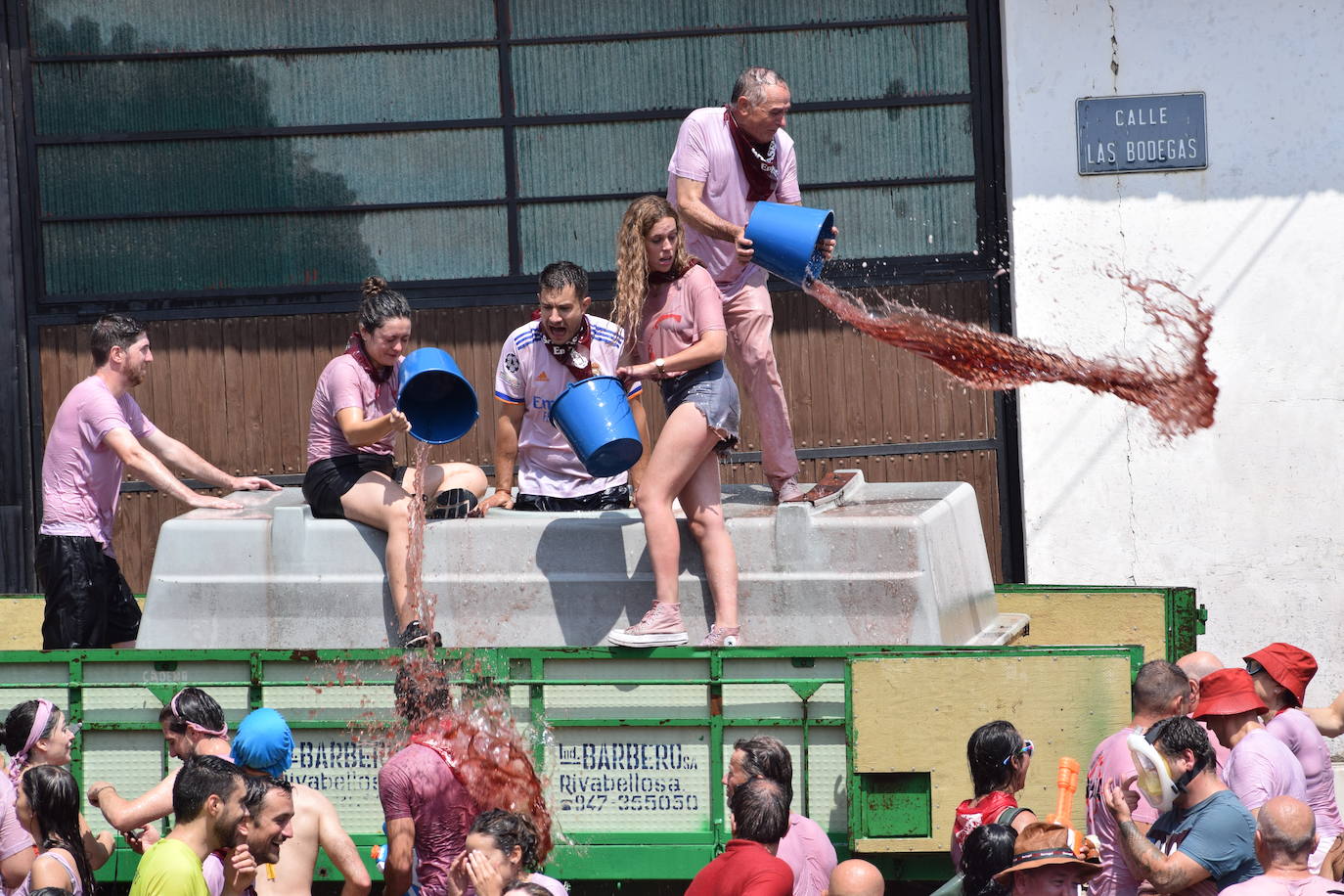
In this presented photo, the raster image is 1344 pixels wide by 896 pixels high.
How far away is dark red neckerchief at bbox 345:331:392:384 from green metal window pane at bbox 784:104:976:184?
3994 mm

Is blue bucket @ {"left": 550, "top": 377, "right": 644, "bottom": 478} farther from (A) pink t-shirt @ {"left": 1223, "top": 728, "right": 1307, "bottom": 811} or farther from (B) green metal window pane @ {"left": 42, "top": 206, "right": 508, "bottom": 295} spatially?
(B) green metal window pane @ {"left": 42, "top": 206, "right": 508, "bottom": 295}

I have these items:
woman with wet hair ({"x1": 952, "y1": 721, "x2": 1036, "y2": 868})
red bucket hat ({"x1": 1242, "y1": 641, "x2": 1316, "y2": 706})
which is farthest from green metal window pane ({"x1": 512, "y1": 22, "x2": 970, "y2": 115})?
woman with wet hair ({"x1": 952, "y1": 721, "x2": 1036, "y2": 868})

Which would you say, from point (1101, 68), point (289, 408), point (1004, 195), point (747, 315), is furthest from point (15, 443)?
point (1101, 68)

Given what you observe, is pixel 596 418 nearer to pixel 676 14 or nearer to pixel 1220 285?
pixel 676 14

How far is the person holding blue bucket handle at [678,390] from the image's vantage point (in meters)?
6.05

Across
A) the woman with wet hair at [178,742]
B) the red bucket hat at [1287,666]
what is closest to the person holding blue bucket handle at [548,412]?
the woman with wet hair at [178,742]

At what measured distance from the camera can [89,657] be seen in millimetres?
5883

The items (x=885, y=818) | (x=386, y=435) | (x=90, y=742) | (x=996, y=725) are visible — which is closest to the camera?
(x=996, y=725)

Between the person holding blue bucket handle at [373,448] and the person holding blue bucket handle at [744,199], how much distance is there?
1.26 metres

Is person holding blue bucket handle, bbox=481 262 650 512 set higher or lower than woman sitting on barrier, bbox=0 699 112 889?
higher

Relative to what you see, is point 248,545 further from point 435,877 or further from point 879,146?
point 879,146

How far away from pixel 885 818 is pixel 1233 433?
4787 millimetres

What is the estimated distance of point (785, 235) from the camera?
6117 mm

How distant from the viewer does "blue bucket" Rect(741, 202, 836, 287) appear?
20.0 ft
